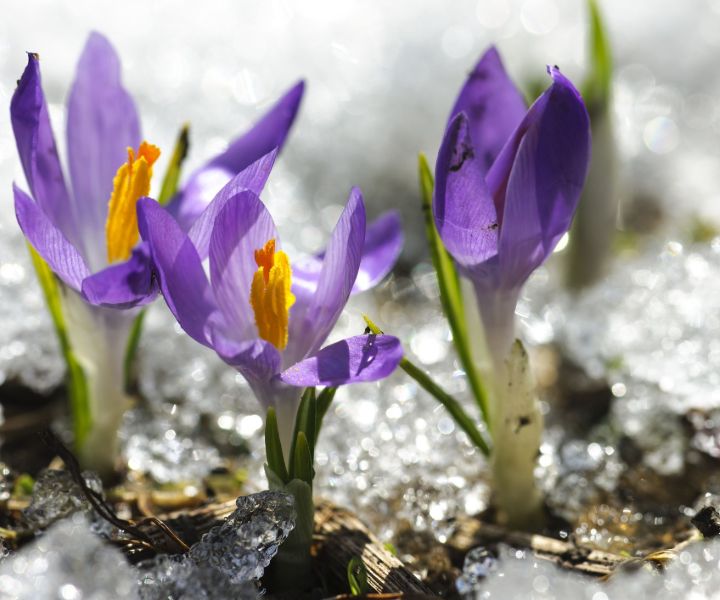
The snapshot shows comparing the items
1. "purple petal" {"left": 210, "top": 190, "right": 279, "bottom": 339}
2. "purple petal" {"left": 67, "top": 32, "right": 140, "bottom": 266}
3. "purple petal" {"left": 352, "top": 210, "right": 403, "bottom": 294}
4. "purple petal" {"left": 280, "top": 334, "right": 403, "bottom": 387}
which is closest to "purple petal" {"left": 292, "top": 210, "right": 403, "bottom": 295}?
"purple petal" {"left": 352, "top": 210, "right": 403, "bottom": 294}

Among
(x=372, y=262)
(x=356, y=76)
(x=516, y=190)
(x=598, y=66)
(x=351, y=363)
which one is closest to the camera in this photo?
(x=351, y=363)

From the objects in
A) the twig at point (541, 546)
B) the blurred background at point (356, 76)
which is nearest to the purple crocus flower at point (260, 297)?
the twig at point (541, 546)

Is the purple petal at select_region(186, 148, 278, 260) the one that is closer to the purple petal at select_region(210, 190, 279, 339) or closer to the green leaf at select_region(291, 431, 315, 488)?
the purple petal at select_region(210, 190, 279, 339)

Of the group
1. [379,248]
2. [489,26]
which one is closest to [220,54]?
[489,26]

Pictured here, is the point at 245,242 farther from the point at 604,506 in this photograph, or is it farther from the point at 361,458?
the point at 604,506

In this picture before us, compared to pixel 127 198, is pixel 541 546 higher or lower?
lower

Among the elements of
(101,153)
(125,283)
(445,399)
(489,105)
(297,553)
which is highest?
(489,105)

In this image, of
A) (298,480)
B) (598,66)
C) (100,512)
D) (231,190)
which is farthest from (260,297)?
(598,66)

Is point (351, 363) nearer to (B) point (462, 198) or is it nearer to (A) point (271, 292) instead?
(A) point (271, 292)
